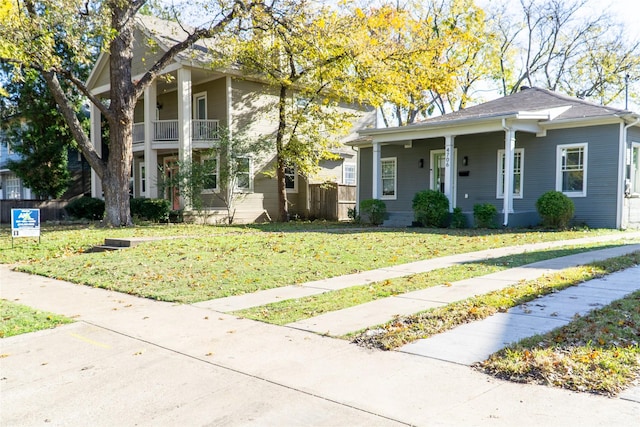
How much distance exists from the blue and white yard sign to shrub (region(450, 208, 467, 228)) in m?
12.5

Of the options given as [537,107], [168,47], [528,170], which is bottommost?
[528,170]

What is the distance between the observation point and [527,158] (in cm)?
1802

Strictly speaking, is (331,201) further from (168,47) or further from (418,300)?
(418,300)

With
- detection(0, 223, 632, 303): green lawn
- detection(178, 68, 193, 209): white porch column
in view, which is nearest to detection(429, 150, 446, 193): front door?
detection(0, 223, 632, 303): green lawn

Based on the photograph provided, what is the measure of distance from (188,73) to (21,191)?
1820 cm

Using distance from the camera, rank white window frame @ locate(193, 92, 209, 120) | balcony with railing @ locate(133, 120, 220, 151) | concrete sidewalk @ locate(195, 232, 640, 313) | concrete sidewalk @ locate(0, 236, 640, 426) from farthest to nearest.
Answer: white window frame @ locate(193, 92, 209, 120)
balcony with railing @ locate(133, 120, 220, 151)
concrete sidewalk @ locate(195, 232, 640, 313)
concrete sidewalk @ locate(0, 236, 640, 426)

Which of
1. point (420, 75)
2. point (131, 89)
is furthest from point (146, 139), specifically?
point (420, 75)

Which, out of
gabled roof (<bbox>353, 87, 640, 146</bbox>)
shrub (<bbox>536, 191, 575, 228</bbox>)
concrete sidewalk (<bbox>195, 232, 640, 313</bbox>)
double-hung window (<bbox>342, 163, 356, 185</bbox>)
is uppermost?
Result: gabled roof (<bbox>353, 87, 640, 146</bbox>)

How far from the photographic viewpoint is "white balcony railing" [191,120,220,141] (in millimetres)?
22109

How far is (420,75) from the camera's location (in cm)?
2100

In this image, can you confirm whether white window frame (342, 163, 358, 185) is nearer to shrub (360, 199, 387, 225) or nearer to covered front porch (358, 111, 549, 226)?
covered front porch (358, 111, 549, 226)

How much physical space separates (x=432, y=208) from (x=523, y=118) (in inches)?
160

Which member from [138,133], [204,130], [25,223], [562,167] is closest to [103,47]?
[25,223]

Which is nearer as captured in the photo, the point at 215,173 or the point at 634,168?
the point at 634,168
